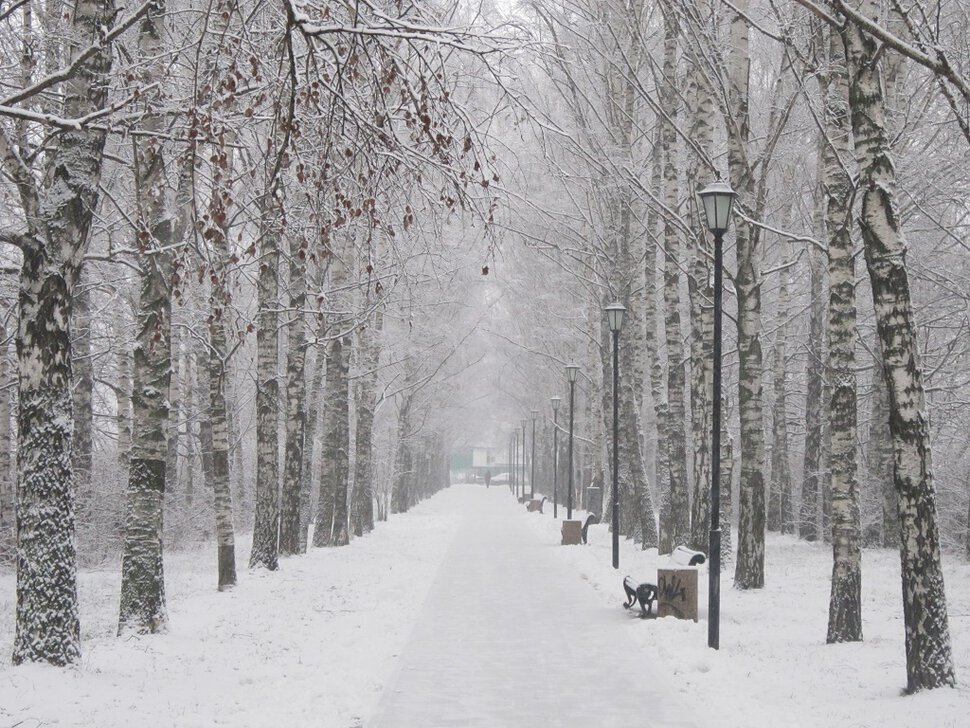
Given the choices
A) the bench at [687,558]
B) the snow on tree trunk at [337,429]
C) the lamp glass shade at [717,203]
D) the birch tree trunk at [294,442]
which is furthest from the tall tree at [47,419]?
the snow on tree trunk at [337,429]

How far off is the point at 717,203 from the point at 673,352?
30.2 feet

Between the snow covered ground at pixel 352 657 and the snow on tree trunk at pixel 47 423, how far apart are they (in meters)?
0.44

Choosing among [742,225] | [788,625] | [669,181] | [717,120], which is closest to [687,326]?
[717,120]

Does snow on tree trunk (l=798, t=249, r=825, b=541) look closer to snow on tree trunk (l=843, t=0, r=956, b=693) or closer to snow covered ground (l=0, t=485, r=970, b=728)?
snow covered ground (l=0, t=485, r=970, b=728)

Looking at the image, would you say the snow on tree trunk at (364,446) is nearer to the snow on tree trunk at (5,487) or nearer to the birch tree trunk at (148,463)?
the snow on tree trunk at (5,487)

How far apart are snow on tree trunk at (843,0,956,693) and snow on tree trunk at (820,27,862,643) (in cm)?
184

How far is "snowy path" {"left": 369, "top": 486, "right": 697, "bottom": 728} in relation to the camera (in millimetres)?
7352

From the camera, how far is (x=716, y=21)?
1312cm

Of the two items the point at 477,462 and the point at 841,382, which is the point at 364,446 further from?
the point at 477,462

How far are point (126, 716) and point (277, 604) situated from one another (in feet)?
20.5

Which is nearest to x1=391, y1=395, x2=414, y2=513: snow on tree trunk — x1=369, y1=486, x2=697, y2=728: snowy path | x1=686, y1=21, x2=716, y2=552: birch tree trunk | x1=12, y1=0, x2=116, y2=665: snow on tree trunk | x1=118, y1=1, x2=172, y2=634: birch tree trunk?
x1=686, y1=21, x2=716, y2=552: birch tree trunk

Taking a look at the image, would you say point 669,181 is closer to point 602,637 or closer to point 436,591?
point 436,591

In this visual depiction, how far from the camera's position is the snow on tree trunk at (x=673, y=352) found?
1845 centimetres

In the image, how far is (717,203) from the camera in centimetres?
1029
